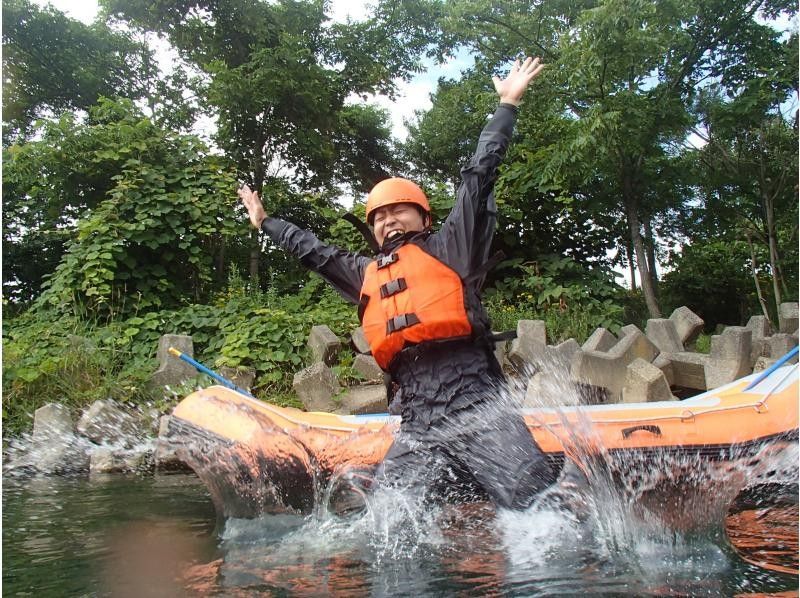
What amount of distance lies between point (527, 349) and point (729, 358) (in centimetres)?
148

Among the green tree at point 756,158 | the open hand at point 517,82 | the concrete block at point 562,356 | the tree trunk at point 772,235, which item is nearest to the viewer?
the open hand at point 517,82

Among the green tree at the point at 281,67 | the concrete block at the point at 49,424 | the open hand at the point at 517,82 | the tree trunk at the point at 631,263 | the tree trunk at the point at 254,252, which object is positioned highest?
the green tree at the point at 281,67

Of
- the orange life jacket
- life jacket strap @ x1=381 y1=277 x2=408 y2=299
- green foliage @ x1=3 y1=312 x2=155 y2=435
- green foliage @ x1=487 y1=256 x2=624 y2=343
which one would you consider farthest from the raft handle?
green foliage @ x1=3 y1=312 x2=155 y2=435

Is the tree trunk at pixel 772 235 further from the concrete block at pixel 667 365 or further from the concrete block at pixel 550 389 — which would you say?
the concrete block at pixel 550 389

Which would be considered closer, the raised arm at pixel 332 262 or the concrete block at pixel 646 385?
the raised arm at pixel 332 262

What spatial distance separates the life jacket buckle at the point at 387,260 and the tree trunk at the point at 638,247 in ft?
18.0

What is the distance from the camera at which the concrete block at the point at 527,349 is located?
4957 mm

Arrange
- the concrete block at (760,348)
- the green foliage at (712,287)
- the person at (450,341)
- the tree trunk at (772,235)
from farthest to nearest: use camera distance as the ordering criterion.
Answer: the green foliage at (712,287)
the tree trunk at (772,235)
the concrete block at (760,348)
the person at (450,341)

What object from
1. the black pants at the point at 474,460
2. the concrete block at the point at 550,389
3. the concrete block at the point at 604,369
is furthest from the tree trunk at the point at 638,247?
the black pants at the point at 474,460

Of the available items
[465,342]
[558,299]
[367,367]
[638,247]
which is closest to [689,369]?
[558,299]

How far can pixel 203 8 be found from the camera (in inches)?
355

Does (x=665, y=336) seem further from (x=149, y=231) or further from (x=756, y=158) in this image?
(x=149, y=231)

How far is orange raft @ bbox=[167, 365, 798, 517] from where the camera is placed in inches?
97.4

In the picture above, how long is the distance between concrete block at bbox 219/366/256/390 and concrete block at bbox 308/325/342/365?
1.88 feet
